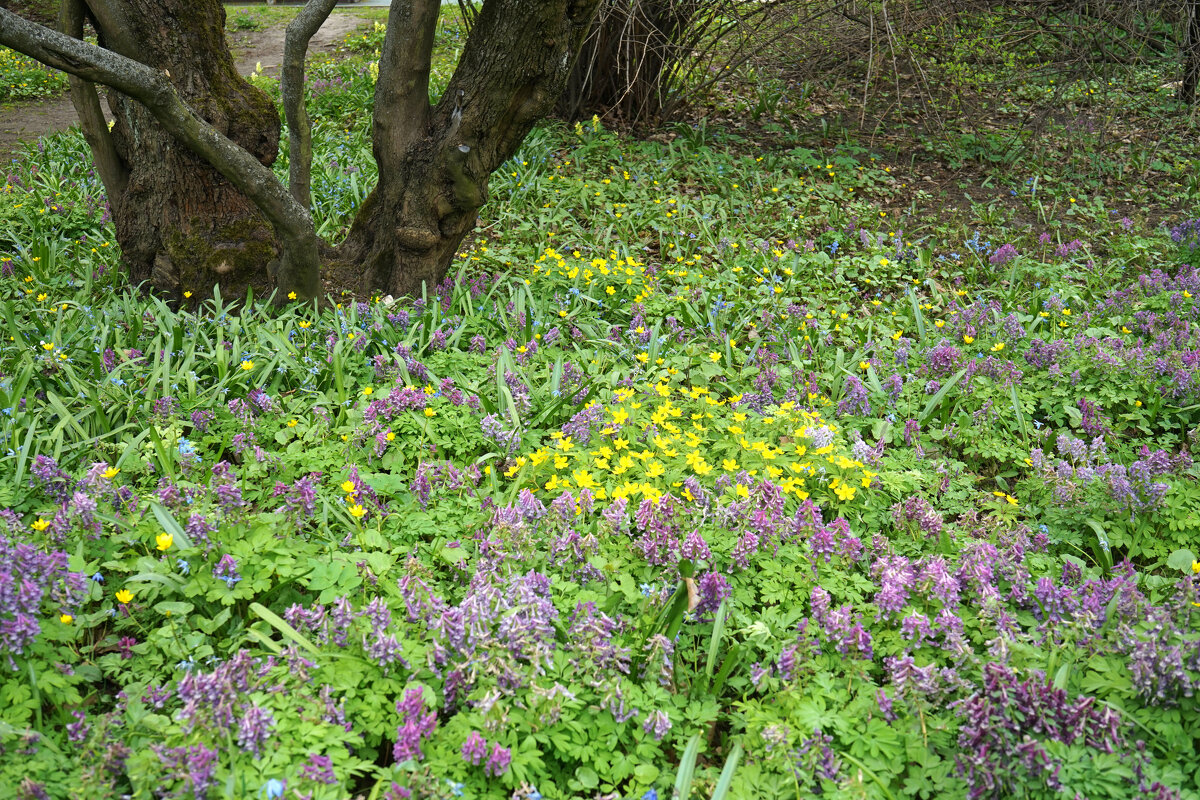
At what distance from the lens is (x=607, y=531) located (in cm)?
252

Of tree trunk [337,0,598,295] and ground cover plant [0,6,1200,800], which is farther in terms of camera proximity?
tree trunk [337,0,598,295]

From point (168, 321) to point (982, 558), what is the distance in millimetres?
3559

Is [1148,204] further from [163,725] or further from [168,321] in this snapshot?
[163,725]

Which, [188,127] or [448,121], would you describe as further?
[448,121]

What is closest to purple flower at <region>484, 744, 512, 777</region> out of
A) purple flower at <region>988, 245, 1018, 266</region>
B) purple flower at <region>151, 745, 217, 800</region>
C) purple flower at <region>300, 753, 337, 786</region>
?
purple flower at <region>300, 753, 337, 786</region>

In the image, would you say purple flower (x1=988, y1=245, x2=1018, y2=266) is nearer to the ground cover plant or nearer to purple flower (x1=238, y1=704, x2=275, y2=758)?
the ground cover plant

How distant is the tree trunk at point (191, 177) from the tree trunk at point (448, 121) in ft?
1.91

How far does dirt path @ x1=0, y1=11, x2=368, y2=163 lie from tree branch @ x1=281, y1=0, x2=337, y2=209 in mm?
4330

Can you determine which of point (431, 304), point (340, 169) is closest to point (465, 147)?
point (431, 304)

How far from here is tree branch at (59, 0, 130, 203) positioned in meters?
4.02

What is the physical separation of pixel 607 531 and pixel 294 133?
3037mm

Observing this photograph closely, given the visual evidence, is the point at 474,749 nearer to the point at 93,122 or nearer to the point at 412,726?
the point at 412,726

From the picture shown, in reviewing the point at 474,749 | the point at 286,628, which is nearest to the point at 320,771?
the point at 474,749

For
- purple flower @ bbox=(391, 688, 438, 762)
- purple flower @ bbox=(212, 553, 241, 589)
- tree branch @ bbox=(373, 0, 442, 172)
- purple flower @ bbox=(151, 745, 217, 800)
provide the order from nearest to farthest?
purple flower @ bbox=(151, 745, 217, 800) < purple flower @ bbox=(391, 688, 438, 762) < purple flower @ bbox=(212, 553, 241, 589) < tree branch @ bbox=(373, 0, 442, 172)
